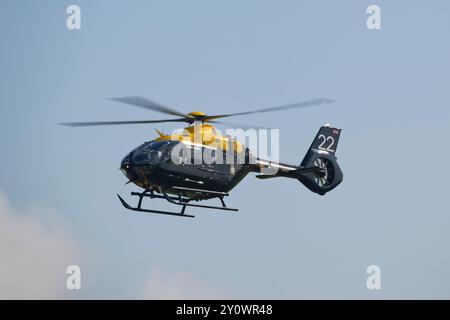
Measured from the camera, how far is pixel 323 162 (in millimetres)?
44062

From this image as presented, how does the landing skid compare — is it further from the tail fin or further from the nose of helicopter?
the tail fin

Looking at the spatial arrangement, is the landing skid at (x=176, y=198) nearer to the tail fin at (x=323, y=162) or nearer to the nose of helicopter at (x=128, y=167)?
the nose of helicopter at (x=128, y=167)

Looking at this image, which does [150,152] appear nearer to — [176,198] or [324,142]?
[176,198]

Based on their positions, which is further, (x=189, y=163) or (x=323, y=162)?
(x=323, y=162)

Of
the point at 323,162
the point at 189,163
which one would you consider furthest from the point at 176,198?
the point at 323,162

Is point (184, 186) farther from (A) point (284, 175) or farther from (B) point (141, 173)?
(A) point (284, 175)

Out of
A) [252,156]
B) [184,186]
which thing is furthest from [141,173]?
[252,156]

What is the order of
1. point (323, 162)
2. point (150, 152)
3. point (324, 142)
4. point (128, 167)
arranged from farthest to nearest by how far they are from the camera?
point (324, 142)
point (323, 162)
point (128, 167)
point (150, 152)

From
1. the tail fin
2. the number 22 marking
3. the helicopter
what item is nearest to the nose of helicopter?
the helicopter

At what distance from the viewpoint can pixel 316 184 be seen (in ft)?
142

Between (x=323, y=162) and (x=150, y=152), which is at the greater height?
(x=150, y=152)

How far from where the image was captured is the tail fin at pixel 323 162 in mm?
43219

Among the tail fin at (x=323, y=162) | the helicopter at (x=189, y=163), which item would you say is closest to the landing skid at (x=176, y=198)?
the helicopter at (x=189, y=163)
